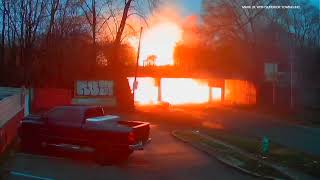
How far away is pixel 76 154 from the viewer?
1967 centimetres

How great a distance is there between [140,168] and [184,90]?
Answer: 195ft

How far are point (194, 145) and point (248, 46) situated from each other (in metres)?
47.9

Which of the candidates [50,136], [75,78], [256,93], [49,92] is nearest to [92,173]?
[50,136]

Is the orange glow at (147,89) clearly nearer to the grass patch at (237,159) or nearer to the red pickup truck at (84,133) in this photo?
the grass patch at (237,159)

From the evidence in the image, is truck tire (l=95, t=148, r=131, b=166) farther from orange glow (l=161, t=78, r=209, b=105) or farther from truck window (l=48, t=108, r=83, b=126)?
orange glow (l=161, t=78, r=209, b=105)

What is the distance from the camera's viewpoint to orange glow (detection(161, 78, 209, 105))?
72.8 metres

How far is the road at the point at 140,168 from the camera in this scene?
15680 mm

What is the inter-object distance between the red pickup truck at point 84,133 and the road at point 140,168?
511 mm

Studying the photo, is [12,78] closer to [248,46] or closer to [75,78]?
[75,78]

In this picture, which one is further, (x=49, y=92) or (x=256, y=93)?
(x=256, y=93)

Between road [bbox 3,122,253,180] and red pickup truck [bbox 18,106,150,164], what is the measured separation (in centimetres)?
51

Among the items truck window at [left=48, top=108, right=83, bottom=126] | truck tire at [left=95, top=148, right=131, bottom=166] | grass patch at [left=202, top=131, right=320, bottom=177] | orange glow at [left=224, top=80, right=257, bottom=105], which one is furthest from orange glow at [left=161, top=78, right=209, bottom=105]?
truck tire at [left=95, top=148, right=131, bottom=166]

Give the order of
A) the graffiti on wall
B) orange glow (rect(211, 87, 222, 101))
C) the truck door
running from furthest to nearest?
orange glow (rect(211, 87, 222, 101)) → the graffiti on wall → the truck door

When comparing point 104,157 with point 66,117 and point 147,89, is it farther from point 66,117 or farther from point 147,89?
point 147,89
